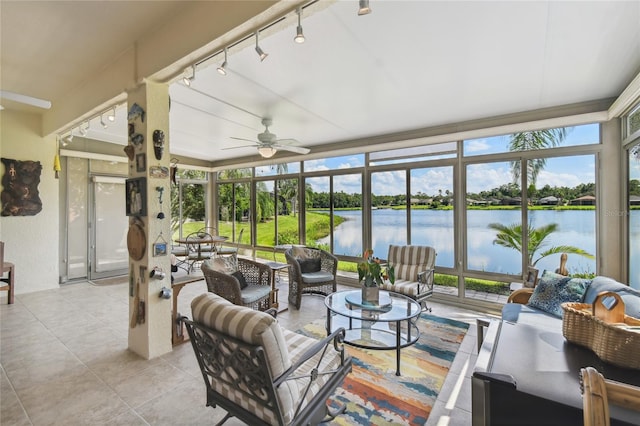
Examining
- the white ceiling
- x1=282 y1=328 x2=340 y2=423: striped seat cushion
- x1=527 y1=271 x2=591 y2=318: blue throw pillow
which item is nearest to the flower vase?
x1=282 y1=328 x2=340 y2=423: striped seat cushion

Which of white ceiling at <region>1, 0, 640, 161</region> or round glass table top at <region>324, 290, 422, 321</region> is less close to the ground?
white ceiling at <region>1, 0, 640, 161</region>

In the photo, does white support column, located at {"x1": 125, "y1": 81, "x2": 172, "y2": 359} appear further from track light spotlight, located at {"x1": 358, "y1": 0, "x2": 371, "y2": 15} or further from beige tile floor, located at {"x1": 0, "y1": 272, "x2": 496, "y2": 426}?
track light spotlight, located at {"x1": 358, "y1": 0, "x2": 371, "y2": 15}

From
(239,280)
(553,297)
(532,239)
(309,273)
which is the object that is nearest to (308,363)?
(239,280)

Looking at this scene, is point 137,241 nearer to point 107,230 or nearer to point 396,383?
point 396,383

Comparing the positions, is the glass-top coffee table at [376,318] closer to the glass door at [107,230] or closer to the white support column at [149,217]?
the white support column at [149,217]

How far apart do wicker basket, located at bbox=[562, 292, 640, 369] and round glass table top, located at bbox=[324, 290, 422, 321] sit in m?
1.52

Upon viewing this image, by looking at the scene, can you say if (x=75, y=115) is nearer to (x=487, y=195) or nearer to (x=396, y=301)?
(x=396, y=301)

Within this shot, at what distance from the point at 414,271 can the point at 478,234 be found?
3.90ft

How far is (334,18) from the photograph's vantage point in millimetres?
2078

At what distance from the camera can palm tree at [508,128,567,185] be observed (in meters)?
3.93

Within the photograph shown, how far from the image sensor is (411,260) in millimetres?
4504

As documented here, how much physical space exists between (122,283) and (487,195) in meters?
6.78

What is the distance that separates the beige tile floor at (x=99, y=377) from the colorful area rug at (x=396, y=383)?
106 mm

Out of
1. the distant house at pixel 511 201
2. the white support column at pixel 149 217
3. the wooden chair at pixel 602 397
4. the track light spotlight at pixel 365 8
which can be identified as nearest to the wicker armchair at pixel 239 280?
the white support column at pixel 149 217
